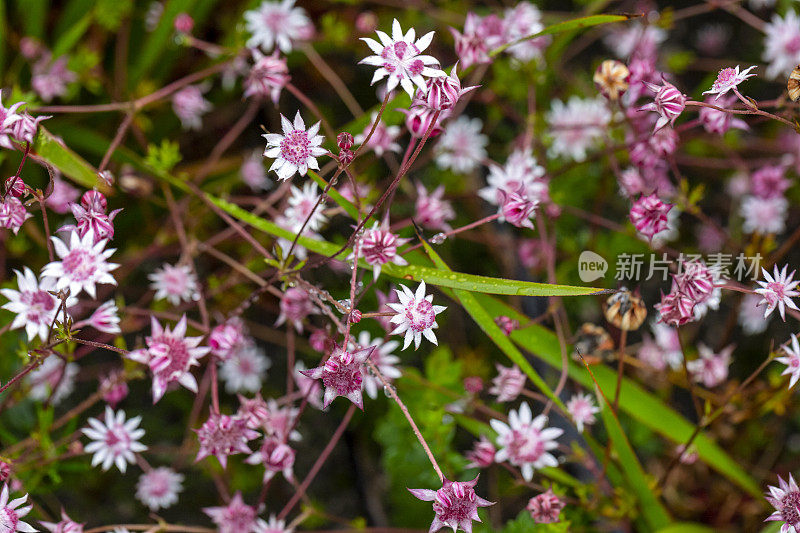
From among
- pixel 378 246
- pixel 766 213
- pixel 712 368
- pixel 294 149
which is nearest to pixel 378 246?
pixel 378 246

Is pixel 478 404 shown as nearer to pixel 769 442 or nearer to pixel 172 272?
pixel 172 272

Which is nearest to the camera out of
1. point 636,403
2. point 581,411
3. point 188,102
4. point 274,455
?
point 274,455

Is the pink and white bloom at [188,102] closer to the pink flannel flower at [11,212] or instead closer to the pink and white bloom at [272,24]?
the pink and white bloom at [272,24]

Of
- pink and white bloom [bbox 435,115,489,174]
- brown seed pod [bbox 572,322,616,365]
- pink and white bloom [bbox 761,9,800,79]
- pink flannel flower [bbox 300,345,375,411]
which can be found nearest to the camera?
pink flannel flower [bbox 300,345,375,411]

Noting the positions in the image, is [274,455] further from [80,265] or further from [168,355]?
[80,265]

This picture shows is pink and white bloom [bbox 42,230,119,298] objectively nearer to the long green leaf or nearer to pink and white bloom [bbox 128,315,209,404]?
pink and white bloom [bbox 128,315,209,404]

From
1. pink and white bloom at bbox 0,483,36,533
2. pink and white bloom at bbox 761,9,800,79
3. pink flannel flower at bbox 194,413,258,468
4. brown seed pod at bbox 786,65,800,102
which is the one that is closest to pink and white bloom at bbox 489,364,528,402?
pink flannel flower at bbox 194,413,258,468


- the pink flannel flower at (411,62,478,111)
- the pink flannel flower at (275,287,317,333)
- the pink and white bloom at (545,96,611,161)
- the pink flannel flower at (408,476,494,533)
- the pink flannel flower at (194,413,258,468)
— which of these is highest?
the pink and white bloom at (545,96,611,161)
